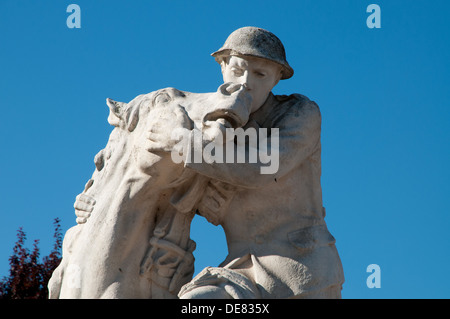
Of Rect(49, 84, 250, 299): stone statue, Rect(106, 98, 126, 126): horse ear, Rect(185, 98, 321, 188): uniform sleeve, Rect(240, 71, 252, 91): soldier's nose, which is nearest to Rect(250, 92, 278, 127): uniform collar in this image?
Rect(185, 98, 321, 188): uniform sleeve

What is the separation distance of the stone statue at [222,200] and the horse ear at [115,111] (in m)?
0.02

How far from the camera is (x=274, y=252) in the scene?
7066 millimetres

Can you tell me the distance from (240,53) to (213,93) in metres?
0.38

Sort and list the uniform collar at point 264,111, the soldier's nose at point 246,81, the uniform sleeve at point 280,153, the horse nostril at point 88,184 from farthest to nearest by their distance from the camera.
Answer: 1. the horse nostril at point 88,184
2. the uniform collar at point 264,111
3. the soldier's nose at point 246,81
4. the uniform sleeve at point 280,153

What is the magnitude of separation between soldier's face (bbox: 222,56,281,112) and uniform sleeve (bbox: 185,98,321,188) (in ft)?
0.77

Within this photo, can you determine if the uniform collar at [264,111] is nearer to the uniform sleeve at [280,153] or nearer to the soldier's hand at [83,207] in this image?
the uniform sleeve at [280,153]

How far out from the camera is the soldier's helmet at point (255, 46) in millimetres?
→ 7207

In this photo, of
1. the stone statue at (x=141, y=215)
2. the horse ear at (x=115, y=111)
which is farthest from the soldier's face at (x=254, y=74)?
the horse ear at (x=115, y=111)

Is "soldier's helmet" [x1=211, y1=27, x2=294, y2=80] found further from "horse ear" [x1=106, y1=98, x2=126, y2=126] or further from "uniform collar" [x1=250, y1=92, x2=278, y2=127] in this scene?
"horse ear" [x1=106, y1=98, x2=126, y2=126]

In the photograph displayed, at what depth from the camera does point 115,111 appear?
296 inches

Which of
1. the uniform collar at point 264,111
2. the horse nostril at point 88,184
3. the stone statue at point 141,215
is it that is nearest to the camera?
the stone statue at point 141,215
